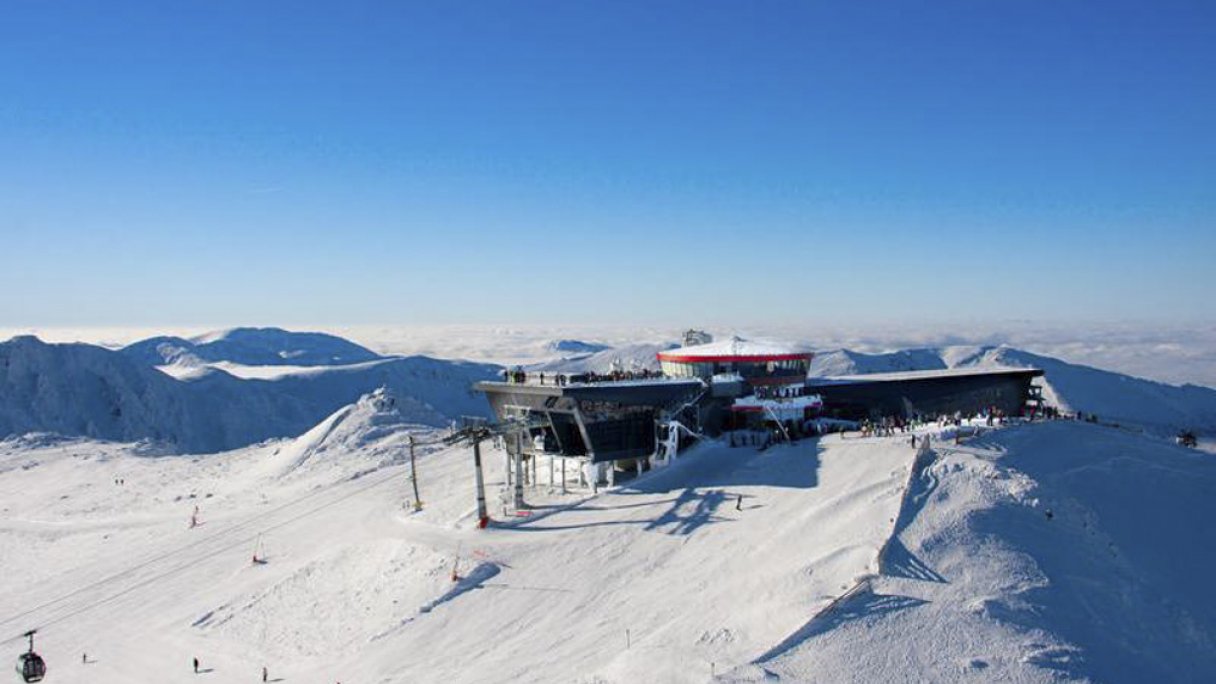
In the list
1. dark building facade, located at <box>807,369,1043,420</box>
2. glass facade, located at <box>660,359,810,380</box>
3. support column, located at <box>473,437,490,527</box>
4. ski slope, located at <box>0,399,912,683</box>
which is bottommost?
ski slope, located at <box>0,399,912,683</box>

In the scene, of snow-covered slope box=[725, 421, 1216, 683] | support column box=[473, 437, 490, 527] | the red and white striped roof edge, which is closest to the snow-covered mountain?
the red and white striped roof edge

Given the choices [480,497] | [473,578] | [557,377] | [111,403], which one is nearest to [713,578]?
[473,578]

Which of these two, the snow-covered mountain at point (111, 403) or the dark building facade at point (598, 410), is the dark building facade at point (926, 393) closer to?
the dark building facade at point (598, 410)

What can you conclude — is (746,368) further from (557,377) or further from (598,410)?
(557,377)

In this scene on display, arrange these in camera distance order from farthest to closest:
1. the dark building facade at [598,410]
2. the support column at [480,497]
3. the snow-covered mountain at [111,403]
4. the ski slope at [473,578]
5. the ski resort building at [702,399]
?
the snow-covered mountain at [111,403], the ski resort building at [702,399], the dark building facade at [598,410], the support column at [480,497], the ski slope at [473,578]

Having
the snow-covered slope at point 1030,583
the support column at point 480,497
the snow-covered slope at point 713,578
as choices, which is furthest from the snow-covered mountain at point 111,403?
the snow-covered slope at point 1030,583

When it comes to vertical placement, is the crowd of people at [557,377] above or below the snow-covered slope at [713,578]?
above

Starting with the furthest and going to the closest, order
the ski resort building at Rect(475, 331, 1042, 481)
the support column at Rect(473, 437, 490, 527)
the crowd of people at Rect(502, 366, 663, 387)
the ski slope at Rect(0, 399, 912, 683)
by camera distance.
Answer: the crowd of people at Rect(502, 366, 663, 387) → the ski resort building at Rect(475, 331, 1042, 481) → the support column at Rect(473, 437, 490, 527) → the ski slope at Rect(0, 399, 912, 683)

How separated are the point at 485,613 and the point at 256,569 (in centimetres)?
2046

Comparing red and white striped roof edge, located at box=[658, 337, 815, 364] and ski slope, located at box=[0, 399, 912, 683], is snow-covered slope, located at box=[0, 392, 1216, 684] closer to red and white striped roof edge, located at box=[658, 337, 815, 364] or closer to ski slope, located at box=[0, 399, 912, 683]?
ski slope, located at box=[0, 399, 912, 683]

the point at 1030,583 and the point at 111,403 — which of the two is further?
the point at 111,403

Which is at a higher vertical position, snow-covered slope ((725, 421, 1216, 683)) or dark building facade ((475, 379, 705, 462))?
dark building facade ((475, 379, 705, 462))

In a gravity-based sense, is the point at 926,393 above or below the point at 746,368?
below

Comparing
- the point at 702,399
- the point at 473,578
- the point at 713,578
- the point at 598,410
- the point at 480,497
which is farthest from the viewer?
the point at 702,399
